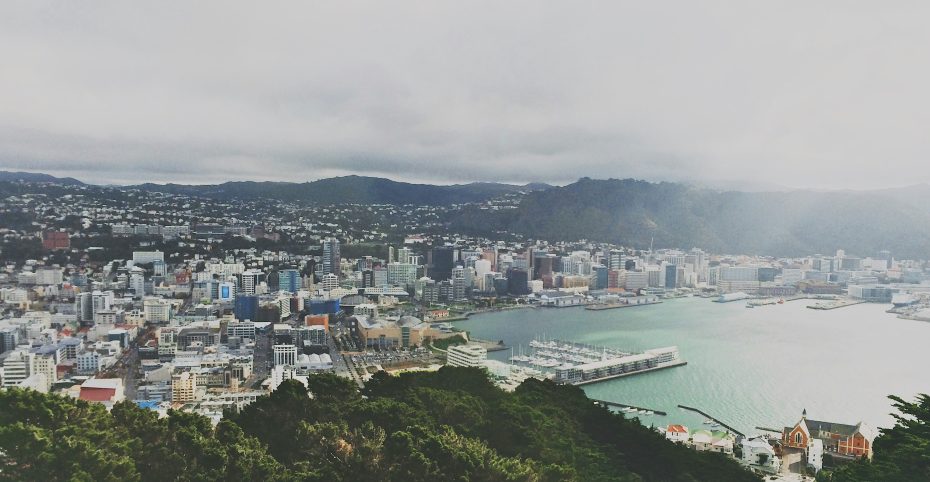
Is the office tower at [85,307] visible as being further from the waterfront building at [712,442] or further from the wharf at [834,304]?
the wharf at [834,304]

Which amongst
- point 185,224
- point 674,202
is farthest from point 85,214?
point 674,202

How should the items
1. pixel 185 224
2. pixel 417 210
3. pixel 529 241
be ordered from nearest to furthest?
pixel 185 224, pixel 417 210, pixel 529 241

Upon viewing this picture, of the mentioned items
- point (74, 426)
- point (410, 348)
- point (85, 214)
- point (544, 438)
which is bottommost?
point (410, 348)

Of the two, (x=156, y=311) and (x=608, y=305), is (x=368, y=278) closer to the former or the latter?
(x=156, y=311)

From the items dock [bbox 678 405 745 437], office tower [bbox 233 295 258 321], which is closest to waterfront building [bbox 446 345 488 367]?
dock [bbox 678 405 745 437]

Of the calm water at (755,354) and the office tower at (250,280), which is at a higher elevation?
the office tower at (250,280)

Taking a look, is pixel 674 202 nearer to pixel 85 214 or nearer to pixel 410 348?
pixel 410 348

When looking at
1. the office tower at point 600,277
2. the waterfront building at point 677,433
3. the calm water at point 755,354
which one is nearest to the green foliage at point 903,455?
the waterfront building at point 677,433
